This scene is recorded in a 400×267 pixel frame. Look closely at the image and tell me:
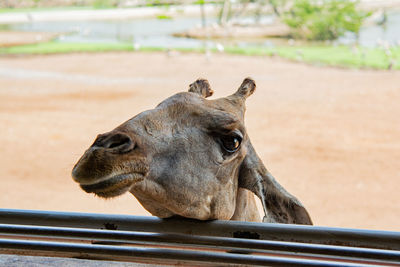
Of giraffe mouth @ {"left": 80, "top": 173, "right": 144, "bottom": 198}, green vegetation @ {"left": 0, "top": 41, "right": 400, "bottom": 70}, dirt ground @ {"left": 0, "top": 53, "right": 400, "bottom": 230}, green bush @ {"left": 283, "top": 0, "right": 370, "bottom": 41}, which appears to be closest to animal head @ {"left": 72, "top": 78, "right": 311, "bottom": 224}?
giraffe mouth @ {"left": 80, "top": 173, "right": 144, "bottom": 198}

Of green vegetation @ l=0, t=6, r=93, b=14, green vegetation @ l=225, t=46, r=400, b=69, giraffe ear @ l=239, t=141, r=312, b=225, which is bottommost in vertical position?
green vegetation @ l=0, t=6, r=93, b=14

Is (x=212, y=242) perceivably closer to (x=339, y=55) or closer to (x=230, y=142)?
(x=230, y=142)

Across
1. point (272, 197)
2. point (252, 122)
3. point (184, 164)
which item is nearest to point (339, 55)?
point (252, 122)

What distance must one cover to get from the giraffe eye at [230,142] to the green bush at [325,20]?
1868 cm

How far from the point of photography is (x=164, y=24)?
87.5 feet

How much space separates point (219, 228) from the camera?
1.31m

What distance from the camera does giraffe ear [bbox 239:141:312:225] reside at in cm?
162

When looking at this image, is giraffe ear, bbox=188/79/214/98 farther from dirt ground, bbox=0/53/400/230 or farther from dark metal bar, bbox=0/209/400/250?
dirt ground, bbox=0/53/400/230

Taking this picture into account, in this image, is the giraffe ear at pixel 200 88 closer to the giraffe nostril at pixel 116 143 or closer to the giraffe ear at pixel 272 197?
the giraffe ear at pixel 272 197

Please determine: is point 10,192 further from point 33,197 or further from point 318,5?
point 318,5

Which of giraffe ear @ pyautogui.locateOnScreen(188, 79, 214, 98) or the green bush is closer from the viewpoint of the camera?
giraffe ear @ pyautogui.locateOnScreen(188, 79, 214, 98)

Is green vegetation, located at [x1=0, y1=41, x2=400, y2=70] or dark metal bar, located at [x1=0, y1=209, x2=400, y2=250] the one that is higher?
dark metal bar, located at [x1=0, y1=209, x2=400, y2=250]

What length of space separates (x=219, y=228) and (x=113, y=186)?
275mm

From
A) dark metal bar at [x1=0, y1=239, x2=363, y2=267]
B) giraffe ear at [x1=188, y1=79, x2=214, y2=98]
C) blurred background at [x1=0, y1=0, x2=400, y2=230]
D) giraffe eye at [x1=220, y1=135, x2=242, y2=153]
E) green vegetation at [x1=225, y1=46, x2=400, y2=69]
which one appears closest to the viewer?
dark metal bar at [x1=0, y1=239, x2=363, y2=267]
